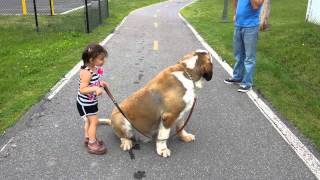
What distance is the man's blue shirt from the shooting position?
23.5 feet

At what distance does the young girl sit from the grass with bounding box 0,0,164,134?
1446 millimetres

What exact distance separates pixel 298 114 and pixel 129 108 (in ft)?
9.40

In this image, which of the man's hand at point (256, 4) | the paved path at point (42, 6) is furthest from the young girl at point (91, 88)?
the paved path at point (42, 6)

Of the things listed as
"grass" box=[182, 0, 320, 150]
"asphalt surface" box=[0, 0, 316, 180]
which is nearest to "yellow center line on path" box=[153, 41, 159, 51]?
"grass" box=[182, 0, 320, 150]

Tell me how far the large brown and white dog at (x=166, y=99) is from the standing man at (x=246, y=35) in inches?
113

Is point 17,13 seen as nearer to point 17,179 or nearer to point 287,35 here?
point 287,35

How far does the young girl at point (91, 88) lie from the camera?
441cm

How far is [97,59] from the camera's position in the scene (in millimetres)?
4418

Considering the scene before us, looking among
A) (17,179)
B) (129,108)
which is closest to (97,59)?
(129,108)

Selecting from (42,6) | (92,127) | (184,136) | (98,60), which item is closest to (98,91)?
(98,60)

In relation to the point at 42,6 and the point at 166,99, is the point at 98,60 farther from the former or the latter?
the point at 42,6

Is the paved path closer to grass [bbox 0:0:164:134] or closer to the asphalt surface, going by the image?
grass [bbox 0:0:164:134]

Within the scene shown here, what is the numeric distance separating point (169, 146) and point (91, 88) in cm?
124

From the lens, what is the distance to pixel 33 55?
10414 millimetres
